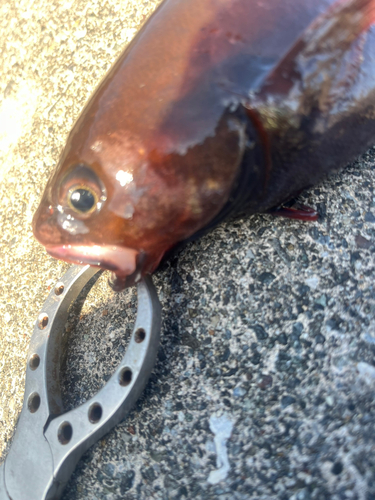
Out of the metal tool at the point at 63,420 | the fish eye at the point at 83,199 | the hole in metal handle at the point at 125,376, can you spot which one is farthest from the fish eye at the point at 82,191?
the hole in metal handle at the point at 125,376

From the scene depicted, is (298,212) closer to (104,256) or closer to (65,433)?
(104,256)

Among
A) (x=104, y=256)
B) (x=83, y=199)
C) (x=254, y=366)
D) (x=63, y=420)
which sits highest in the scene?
(x=83, y=199)

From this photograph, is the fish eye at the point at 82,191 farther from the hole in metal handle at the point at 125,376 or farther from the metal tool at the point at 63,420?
the hole in metal handle at the point at 125,376

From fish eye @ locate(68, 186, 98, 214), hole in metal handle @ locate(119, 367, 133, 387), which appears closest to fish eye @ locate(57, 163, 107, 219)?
fish eye @ locate(68, 186, 98, 214)

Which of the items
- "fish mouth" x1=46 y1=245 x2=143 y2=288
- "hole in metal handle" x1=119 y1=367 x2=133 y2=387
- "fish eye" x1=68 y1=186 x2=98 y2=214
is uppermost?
"fish eye" x1=68 y1=186 x2=98 y2=214

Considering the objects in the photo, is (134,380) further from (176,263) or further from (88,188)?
(88,188)

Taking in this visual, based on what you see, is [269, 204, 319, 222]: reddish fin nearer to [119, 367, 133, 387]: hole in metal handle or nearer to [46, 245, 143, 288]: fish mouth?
[46, 245, 143, 288]: fish mouth

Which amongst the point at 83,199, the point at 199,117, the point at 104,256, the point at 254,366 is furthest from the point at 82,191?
the point at 254,366
